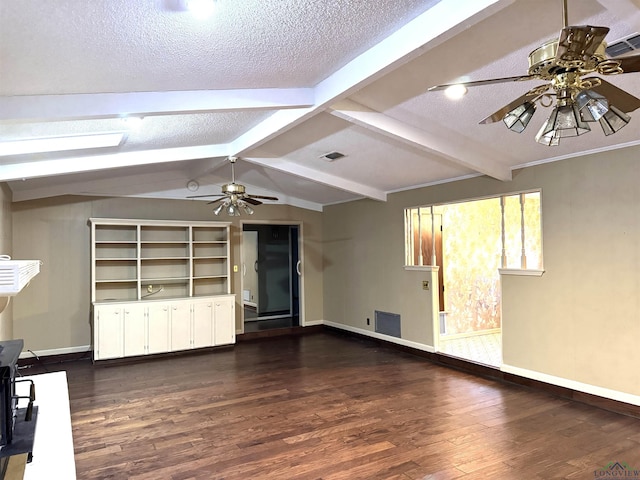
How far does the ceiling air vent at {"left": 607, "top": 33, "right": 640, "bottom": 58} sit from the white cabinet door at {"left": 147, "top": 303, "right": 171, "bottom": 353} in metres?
5.90

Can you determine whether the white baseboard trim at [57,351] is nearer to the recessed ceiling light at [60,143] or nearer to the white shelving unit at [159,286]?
the white shelving unit at [159,286]

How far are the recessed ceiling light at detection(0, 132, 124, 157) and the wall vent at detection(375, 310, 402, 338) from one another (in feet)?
14.8

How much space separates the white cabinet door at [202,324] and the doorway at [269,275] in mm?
2157

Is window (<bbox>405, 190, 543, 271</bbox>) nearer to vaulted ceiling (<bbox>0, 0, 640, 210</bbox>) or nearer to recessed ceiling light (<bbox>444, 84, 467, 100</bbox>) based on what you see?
vaulted ceiling (<bbox>0, 0, 640, 210</bbox>)

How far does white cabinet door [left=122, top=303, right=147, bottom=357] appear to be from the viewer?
5973mm

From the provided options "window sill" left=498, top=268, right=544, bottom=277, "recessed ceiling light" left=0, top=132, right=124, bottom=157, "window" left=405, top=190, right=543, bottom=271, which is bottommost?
"window sill" left=498, top=268, right=544, bottom=277

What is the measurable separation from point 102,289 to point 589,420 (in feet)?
20.5

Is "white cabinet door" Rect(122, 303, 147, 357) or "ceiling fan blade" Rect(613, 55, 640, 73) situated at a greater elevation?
"ceiling fan blade" Rect(613, 55, 640, 73)

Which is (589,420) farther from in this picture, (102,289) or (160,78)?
(102,289)

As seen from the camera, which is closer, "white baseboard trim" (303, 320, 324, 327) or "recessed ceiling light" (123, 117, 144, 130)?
"recessed ceiling light" (123, 117, 144, 130)

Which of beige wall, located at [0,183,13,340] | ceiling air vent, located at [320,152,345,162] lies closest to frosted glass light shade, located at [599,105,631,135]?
ceiling air vent, located at [320,152,345,162]

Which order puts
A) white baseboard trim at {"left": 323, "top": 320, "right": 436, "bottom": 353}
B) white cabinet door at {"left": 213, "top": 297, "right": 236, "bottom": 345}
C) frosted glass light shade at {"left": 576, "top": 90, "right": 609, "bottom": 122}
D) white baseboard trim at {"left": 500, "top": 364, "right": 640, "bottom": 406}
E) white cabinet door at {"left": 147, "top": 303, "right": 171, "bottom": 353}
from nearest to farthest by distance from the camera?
1. frosted glass light shade at {"left": 576, "top": 90, "right": 609, "bottom": 122}
2. white baseboard trim at {"left": 500, "top": 364, "right": 640, "bottom": 406}
3. white baseboard trim at {"left": 323, "top": 320, "right": 436, "bottom": 353}
4. white cabinet door at {"left": 147, "top": 303, "right": 171, "bottom": 353}
5. white cabinet door at {"left": 213, "top": 297, "right": 236, "bottom": 345}

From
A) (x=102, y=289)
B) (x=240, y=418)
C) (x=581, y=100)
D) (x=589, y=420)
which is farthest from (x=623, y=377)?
(x=102, y=289)

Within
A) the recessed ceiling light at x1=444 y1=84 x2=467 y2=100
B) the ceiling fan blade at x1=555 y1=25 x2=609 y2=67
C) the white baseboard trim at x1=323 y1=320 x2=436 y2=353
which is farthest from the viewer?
the white baseboard trim at x1=323 y1=320 x2=436 y2=353
